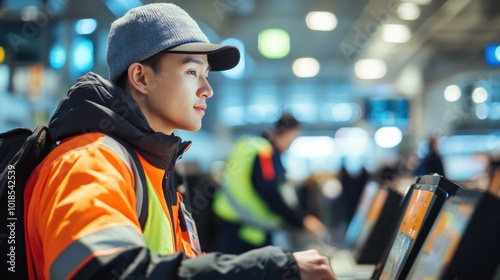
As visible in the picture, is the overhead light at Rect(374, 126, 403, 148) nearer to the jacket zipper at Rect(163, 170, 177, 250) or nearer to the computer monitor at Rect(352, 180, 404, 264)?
the computer monitor at Rect(352, 180, 404, 264)

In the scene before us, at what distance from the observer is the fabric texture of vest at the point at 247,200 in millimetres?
5078

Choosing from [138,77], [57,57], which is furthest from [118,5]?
[138,77]

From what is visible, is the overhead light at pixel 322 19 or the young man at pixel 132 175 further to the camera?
the overhead light at pixel 322 19

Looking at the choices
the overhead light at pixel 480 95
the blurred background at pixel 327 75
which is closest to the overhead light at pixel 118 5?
the blurred background at pixel 327 75

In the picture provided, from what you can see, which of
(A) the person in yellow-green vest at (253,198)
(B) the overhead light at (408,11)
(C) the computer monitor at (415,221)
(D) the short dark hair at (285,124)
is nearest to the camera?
(C) the computer monitor at (415,221)

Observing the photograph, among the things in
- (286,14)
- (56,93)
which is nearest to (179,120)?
(56,93)

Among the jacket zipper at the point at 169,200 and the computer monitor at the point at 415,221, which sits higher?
the computer monitor at the point at 415,221

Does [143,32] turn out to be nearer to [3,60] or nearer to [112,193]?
[112,193]

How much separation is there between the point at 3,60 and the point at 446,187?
7.29 metres

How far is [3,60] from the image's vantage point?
7.94 meters

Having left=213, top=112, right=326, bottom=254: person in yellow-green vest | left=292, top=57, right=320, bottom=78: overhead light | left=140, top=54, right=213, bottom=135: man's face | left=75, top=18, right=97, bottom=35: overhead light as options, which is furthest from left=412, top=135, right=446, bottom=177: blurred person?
left=292, top=57, right=320, bottom=78: overhead light

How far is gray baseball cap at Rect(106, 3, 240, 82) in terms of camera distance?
5.58 feet

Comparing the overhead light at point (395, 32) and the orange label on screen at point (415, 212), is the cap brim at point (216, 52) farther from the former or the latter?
the overhead light at point (395, 32)

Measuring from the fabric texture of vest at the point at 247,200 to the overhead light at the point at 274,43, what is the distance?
27.9 ft
